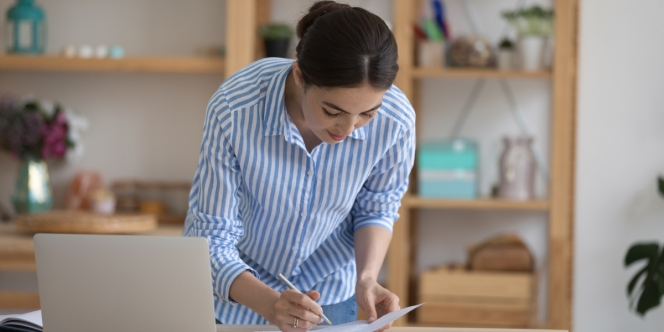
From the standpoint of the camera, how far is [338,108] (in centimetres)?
131

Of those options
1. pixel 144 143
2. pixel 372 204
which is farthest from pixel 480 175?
pixel 372 204

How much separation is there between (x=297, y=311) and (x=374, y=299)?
0.22 m

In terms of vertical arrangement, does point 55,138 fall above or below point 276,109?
below

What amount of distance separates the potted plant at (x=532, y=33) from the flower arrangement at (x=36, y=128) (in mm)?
1821

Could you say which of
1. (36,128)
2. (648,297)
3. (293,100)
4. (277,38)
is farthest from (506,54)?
(36,128)

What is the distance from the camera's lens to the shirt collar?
4.76ft

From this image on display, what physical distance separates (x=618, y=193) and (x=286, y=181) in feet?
6.72

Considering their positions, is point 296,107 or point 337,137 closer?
point 337,137

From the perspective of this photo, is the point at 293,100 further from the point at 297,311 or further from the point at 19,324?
the point at 19,324

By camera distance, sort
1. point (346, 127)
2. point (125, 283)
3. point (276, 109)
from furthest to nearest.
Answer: point (276, 109) → point (346, 127) → point (125, 283)

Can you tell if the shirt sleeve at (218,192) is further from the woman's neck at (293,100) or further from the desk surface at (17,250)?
the desk surface at (17,250)

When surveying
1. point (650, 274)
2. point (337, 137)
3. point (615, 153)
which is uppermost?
point (337, 137)

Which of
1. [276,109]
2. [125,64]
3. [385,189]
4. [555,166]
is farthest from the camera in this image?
[125,64]

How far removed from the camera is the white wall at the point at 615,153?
10.1 ft
